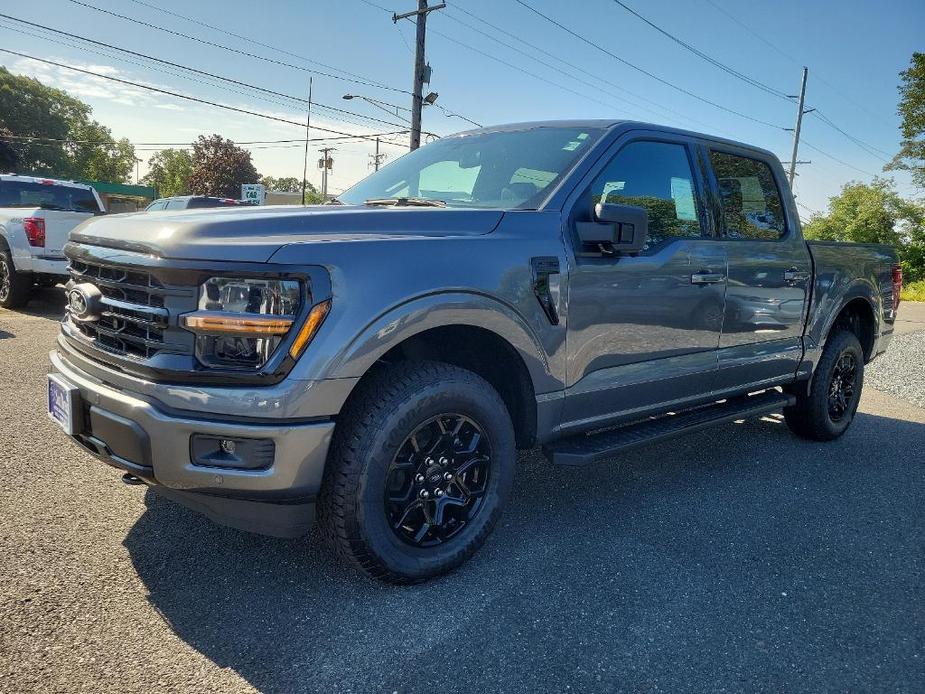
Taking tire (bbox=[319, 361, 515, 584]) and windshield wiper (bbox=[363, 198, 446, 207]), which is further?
windshield wiper (bbox=[363, 198, 446, 207])

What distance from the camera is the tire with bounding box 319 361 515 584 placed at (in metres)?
2.35

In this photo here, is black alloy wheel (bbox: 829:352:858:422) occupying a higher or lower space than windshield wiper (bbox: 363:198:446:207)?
lower

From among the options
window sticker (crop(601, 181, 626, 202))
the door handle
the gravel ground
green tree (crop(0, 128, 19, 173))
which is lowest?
the gravel ground

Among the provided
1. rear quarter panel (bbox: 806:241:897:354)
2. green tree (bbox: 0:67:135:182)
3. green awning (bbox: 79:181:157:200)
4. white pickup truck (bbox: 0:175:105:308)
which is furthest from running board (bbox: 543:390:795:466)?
green tree (bbox: 0:67:135:182)

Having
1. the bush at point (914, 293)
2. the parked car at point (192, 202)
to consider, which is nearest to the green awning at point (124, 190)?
the parked car at point (192, 202)

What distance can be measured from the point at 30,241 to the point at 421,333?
7.98m

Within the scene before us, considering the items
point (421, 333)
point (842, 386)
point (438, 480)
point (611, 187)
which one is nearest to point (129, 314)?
point (421, 333)

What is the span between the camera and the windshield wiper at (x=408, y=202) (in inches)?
125

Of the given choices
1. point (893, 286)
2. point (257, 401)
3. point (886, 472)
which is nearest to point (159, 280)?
point (257, 401)

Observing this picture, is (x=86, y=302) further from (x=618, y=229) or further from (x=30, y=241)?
(x=30, y=241)

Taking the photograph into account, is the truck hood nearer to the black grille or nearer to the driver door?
the black grille

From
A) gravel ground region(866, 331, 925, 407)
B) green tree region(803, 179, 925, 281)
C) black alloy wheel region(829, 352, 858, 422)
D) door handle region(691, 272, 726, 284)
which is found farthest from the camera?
green tree region(803, 179, 925, 281)

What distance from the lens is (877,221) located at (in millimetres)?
48500

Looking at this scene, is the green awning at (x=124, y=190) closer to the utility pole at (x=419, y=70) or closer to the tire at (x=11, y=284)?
the utility pole at (x=419, y=70)
